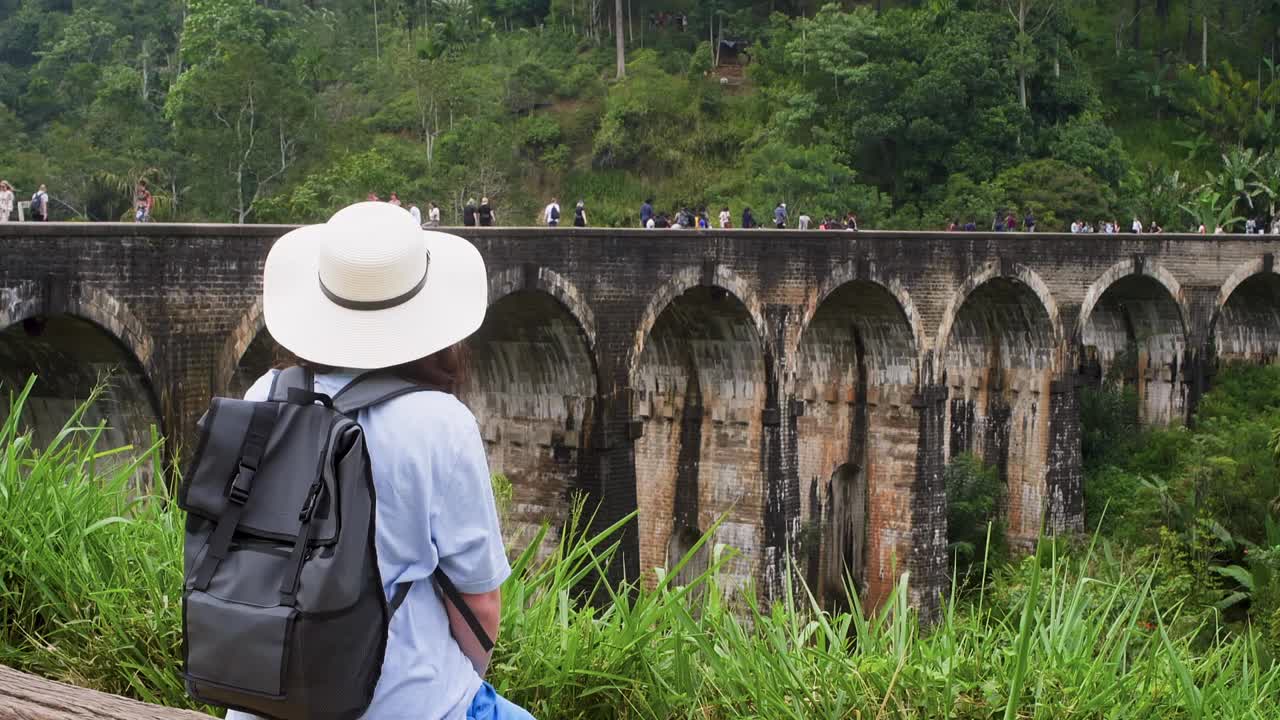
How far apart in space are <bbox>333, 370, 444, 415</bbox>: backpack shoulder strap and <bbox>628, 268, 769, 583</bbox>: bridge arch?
17.4 m

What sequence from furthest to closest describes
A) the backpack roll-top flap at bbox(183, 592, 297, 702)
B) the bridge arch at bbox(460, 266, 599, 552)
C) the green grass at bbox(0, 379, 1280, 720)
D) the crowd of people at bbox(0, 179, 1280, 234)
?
the crowd of people at bbox(0, 179, 1280, 234) < the bridge arch at bbox(460, 266, 599, 552) < the green grass at bbox(0, 379, 1280, 720) < the backpack roll-top flap at bbox(183, 592, 297, 702)

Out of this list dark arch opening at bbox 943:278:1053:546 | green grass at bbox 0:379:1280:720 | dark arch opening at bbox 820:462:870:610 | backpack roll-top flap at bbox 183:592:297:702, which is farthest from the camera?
dark arch opening at bbox 943:278:1053:546

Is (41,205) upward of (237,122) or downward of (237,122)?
downward

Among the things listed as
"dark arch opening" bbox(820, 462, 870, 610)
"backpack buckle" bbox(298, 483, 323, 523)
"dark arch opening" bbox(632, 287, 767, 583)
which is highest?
"backpack buckle" bbox(298, 483, 323, 523)

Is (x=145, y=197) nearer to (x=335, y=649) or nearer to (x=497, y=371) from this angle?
(x=497, y=371)

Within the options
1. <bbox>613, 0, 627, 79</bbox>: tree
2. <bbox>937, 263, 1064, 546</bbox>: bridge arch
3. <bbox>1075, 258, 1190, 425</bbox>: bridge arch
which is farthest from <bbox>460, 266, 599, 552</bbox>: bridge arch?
<bbox>613, 0, 627, 79</bbox>: tree

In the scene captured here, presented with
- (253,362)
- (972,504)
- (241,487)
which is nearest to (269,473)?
(241,487)

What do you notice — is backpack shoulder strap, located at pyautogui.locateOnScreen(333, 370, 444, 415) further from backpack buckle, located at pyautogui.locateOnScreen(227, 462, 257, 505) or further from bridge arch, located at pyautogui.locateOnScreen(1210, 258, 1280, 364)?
bridge arch, located at pyautogui.locateOnScreen(1210, 258, 1280, 364)

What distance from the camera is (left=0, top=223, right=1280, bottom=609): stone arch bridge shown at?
12828 mm

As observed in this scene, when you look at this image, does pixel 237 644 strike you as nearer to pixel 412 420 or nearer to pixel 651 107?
pixel 412 420

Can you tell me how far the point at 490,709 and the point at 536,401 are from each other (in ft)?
52.7

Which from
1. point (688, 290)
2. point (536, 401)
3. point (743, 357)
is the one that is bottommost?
point (536, 401)

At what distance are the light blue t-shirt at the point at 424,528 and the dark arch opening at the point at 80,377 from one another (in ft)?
34.8

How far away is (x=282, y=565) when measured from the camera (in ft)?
7.64
